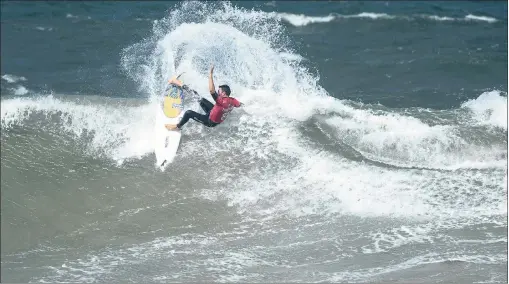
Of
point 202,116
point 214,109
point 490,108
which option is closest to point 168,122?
point 202,116

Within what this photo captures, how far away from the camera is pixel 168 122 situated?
1384 cm

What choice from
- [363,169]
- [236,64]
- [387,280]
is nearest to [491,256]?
[387,280]

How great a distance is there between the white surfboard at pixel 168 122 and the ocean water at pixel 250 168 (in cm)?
21

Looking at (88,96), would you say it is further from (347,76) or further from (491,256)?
(491,256)

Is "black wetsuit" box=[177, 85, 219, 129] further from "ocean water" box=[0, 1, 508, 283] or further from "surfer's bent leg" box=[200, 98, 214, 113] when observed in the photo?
"ocean water" box=[0, 1, 508, 283]

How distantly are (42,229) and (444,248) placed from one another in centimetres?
696

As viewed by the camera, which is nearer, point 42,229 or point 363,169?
point 42,229

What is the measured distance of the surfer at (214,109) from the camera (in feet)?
42.8

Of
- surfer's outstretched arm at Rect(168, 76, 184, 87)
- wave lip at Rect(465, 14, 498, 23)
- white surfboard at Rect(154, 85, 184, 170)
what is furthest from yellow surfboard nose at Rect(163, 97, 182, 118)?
wave lip at Rect(465, 14, 498, 23)

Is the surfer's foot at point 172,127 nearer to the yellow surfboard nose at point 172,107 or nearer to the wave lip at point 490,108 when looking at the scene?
the yellow surfboard nose at point 172,107

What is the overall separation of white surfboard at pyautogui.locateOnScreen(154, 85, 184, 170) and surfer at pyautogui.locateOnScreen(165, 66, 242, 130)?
182 millimetres

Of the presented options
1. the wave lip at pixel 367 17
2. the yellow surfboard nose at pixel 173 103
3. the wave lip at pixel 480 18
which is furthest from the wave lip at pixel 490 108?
the wave lip at pixel 480 18

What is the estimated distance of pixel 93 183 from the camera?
13.0 m

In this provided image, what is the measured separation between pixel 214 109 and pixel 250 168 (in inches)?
52.4
